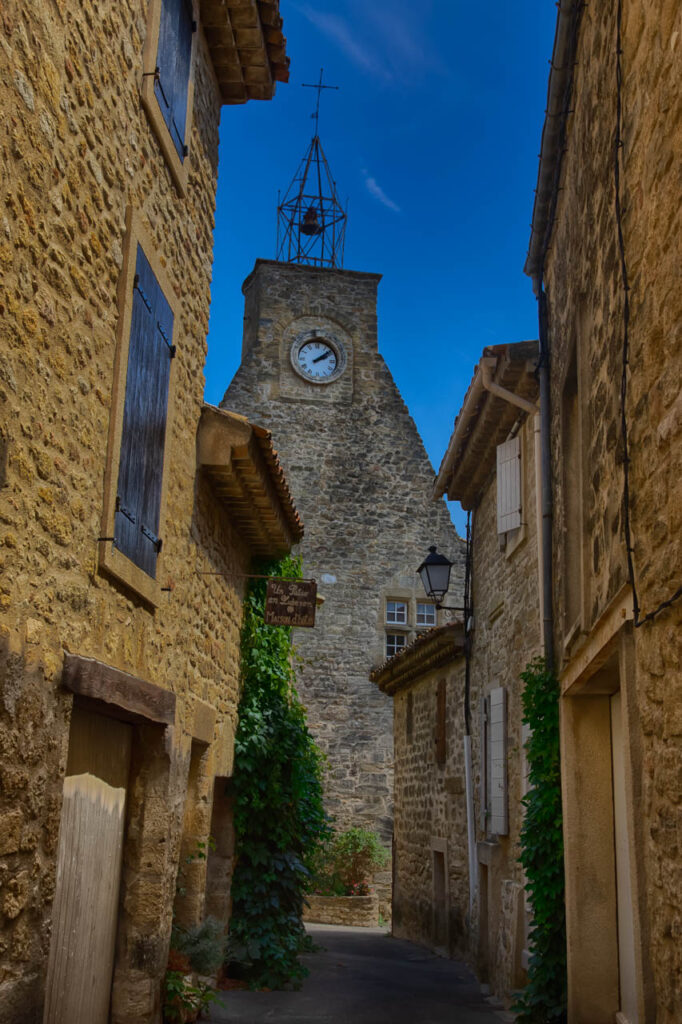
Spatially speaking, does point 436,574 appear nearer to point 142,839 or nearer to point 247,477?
point 247,477

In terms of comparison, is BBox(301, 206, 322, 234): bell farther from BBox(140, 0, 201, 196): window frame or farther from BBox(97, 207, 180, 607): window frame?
BBox(97, 207, 180, 607): window frame

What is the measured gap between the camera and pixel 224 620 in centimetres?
845

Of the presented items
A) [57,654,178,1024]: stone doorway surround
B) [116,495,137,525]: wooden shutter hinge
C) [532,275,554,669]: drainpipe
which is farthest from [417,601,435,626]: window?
[116,495,137,525]: wooden shutter hinge

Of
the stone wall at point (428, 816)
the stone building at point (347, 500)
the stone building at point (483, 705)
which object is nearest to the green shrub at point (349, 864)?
the stone building at point (347, 500)

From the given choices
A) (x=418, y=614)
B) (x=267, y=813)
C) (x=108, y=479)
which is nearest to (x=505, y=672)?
(x=267, y=813)

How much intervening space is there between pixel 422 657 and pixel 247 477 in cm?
708

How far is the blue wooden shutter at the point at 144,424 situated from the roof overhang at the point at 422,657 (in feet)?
23.1

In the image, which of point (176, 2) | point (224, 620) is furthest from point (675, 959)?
point (176, 2)

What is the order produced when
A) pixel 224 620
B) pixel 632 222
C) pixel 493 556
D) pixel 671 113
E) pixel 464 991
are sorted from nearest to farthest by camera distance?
pixel 671 113 < pixel 632 222 < pixel 224 620 < pixel 464 991 < pixel 493 556

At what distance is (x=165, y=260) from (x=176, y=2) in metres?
1.66

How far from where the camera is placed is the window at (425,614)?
73.2 ft

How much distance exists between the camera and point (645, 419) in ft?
13.6

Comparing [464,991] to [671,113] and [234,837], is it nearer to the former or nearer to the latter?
[234,837]

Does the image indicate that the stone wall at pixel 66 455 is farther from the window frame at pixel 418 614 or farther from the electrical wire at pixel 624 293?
the window frame at pixel 418 614
